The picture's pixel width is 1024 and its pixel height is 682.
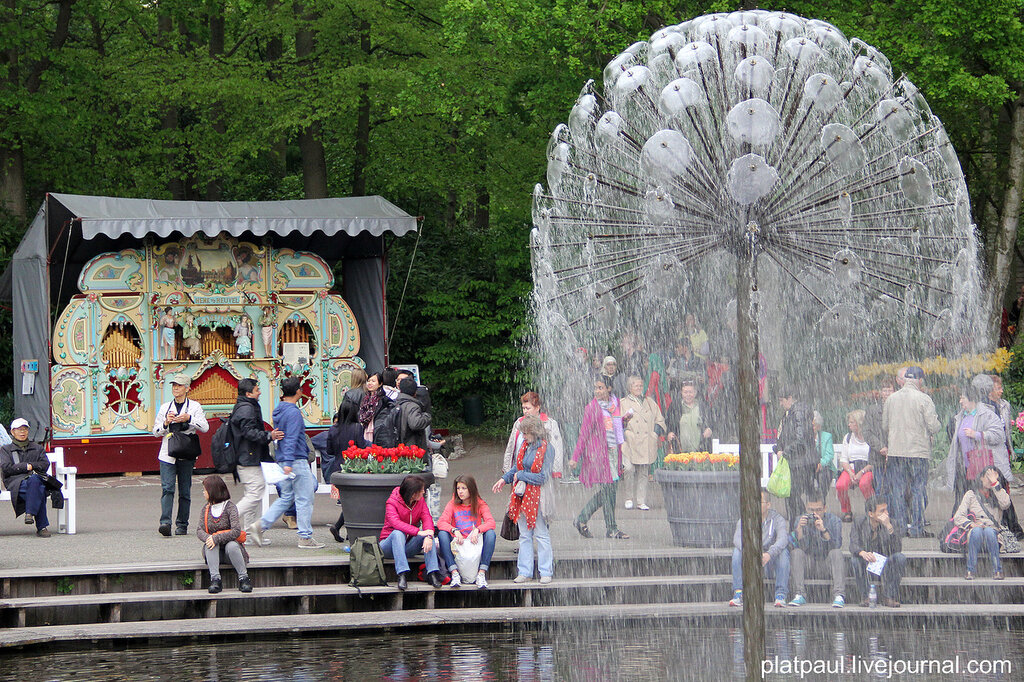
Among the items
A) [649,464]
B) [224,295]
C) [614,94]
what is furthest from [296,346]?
[614,94]

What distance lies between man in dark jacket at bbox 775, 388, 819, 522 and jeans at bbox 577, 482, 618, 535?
176 centimetres

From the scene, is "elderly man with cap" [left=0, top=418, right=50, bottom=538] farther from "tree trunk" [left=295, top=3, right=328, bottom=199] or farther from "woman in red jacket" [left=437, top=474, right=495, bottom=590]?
"tree trunk" [left=295, top=3, right=328, bottom=199]

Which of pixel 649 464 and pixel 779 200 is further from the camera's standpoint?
pixel 649 464

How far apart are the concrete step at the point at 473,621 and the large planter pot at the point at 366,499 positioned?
1.13 meters

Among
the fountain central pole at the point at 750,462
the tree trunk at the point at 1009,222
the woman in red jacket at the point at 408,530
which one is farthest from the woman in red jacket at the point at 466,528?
the tree trunk at the point at 1009,222

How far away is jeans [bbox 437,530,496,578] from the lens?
12125mm

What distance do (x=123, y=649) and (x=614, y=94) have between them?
6.25 meters

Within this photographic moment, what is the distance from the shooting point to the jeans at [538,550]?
1244 cm

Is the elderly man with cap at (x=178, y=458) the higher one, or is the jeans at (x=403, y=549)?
the elderly man with cap at (x=178, y=458)

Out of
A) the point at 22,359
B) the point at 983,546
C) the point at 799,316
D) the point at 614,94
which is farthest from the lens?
the point at 22,359

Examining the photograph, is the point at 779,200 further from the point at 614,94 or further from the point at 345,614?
the point at 345,614

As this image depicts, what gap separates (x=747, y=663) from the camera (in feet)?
23.2

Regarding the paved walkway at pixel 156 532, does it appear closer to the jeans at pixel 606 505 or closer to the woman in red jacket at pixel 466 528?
the jeans at pixel 606 505

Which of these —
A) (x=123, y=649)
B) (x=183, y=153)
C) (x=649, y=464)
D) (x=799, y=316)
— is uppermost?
(x=183, y=153)
